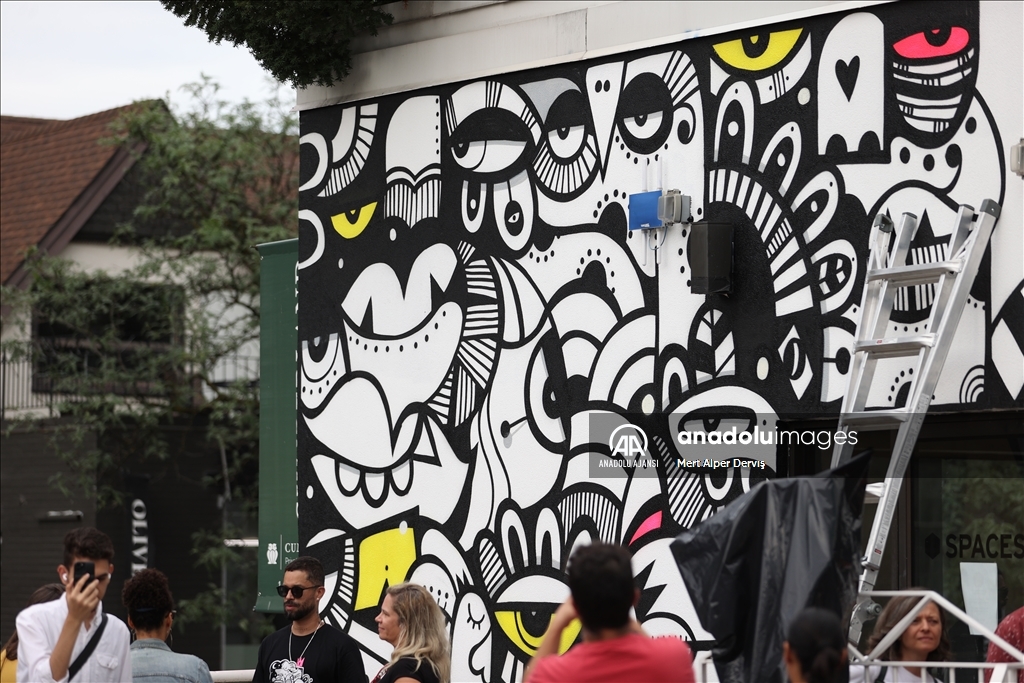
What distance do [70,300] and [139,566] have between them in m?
4.46

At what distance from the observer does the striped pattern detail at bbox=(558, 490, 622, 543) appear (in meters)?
8.20

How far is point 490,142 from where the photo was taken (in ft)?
29.5

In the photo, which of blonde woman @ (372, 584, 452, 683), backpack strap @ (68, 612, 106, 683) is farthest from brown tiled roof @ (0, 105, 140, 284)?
backpack strap @ (68, 612, 106, 683)

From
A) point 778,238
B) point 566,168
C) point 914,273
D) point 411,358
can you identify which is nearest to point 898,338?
point 914,273

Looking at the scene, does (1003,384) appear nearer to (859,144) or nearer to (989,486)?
(989,486)

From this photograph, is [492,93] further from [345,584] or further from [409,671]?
[409,671]

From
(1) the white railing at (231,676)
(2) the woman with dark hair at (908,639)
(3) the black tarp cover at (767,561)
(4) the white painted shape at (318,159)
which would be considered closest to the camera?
(3) the black tarp cover at (767,561)

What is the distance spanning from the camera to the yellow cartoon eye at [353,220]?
9.70m

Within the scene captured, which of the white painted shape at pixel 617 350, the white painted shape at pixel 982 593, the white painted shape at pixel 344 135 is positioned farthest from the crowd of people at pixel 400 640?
the white painted shape at pixel 344 135

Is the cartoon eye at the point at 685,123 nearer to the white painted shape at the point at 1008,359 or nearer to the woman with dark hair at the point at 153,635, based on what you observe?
the white painted shape at the point at 1008,359

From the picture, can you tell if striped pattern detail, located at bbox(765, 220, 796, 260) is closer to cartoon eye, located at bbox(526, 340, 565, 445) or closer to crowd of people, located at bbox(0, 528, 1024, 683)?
cartoon eye, located at bbox(526, 340, 565, 445)

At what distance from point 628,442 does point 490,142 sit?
2220 millimetres

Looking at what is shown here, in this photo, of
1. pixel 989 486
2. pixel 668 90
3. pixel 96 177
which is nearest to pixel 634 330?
pixel 668 90

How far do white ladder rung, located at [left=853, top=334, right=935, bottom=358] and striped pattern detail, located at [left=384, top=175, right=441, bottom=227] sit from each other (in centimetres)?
341
